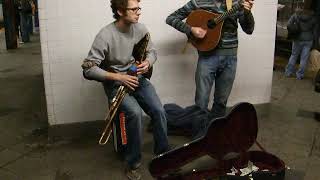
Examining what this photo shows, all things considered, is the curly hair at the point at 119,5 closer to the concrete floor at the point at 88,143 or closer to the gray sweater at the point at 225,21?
the gray sweater at the point at 225,21

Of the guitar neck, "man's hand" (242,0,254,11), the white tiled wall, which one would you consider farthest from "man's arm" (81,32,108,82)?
"man's hand" (242,0,254,11)

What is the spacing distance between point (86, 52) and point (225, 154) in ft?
6.07

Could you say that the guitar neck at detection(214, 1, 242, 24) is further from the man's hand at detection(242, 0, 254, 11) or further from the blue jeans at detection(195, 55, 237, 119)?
the blue jeans at detection(195, 55, 237, 119)

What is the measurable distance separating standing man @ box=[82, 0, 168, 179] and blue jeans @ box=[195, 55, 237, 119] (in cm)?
65

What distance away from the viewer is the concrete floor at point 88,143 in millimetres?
3840

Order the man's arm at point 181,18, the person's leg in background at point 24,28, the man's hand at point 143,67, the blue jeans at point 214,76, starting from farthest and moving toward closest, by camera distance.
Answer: the person's leg in background at point 24,28 < the blue jeans at point 214,76 < the man's arm at point 181,18 < the man's hand at point 143,67

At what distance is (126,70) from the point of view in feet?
12.1

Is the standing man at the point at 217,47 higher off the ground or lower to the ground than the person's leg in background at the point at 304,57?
higher

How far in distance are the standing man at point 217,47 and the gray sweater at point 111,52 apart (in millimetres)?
550

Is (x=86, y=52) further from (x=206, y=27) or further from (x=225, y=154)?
(x=225, y=154)

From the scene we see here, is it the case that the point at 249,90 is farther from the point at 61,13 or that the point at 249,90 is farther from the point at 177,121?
the point at 61,13

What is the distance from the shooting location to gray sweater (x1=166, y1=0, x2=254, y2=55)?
160 inches

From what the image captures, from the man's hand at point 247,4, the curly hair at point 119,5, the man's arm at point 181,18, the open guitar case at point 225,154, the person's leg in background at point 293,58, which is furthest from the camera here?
Answer: the person's leg in background at point 293,58

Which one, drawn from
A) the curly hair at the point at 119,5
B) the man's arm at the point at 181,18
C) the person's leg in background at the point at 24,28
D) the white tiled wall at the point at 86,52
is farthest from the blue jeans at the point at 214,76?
the person's leg in background at the point at 24,28
